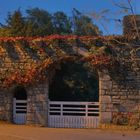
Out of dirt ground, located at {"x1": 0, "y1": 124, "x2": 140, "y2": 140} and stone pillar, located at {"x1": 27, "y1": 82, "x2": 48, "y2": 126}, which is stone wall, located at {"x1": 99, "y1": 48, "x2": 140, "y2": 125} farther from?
stone pillar, located at {"x1": 27, "y1": 82, "x2": 48, "y2": 126}

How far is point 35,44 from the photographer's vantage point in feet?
72.2

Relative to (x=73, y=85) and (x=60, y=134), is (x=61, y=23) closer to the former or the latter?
(x=73, y=85)

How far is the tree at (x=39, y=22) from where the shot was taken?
110ft

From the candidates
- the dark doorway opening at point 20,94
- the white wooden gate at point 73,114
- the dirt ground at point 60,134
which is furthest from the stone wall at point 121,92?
the dark doorway opening at point 20,94

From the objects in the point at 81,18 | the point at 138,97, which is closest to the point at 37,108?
the point at 138,97

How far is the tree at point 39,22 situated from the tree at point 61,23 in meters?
0.46

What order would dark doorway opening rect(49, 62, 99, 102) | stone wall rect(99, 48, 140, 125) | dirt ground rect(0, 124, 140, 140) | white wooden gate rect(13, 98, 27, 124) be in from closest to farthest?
1. dirt ground rect(0, 124, 140, 140)
2. stone wall rect(99, 48, 140, 125)
3. white wooden gate rect(13, 98, 27, 124)
4. dark doorway opening rect(49, 62, 99, 102)

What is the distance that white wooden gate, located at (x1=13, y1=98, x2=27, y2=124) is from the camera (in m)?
22.3

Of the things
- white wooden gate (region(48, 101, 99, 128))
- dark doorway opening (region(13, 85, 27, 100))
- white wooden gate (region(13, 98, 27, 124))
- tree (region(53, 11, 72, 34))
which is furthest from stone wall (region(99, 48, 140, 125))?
tree (region(53, 11, 72, 34))

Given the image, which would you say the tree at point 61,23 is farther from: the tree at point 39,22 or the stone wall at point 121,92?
the stone wall at point 121,92

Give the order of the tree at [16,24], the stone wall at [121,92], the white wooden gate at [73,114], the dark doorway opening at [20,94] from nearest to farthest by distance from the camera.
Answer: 1. the stone wall at [121,92]
2. the white wooden gate at [73,114]
3. the dark doorway opening at [20,94]
4. the tree at [16,24]

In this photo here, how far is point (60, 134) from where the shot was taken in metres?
18.1

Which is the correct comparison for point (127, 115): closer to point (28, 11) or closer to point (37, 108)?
point (37, 108)

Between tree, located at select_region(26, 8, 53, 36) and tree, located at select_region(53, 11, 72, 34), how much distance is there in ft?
1.50
